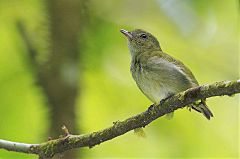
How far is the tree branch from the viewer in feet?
8.12

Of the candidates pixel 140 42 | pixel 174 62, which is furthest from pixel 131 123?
pixel 140 42

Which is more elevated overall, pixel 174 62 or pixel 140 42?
pixel 140 42

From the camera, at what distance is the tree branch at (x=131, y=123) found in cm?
248

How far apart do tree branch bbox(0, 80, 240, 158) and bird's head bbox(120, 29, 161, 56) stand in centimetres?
150

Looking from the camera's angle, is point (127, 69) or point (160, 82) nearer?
point (160, 82)

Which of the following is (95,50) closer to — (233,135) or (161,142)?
(161,142)

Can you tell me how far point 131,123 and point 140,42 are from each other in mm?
1837

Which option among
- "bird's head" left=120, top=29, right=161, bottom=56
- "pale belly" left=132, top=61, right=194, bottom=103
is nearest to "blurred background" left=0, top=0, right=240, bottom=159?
"bird's head" left=120, top=29, right=161, bottom=56

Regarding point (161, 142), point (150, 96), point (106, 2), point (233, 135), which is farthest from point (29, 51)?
point (233, 135)

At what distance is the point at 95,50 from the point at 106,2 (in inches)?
20.6

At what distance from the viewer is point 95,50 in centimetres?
550

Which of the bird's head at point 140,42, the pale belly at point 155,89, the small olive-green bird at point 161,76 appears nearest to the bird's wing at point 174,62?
the small olive-green bird at point 161,76

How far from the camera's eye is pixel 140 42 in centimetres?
470

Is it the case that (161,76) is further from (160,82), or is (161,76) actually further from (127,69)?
(127,69)
